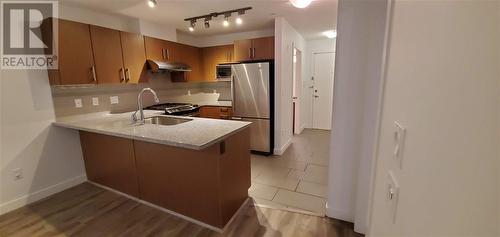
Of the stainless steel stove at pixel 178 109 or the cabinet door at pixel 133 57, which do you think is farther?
the stainless steel stove at pixel 178 109

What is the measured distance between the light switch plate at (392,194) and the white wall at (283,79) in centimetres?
282

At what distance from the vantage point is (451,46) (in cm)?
44

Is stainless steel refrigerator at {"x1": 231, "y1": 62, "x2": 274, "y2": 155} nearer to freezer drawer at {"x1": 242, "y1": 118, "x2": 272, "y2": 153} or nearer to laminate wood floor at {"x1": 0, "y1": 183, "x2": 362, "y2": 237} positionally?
freezer drawer at {"x1": 242, "y1": 118, "x2": 272, "y2": 153}

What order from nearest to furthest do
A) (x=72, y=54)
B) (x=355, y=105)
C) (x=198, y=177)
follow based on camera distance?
(x=355, y=105) < (x=198, y=177) < (x=72, y=54)

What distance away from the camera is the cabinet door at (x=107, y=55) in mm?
2633

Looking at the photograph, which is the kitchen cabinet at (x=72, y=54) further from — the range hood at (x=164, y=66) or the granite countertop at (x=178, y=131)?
the range hood at (x=164, y=66)

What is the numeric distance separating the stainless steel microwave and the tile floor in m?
1.59

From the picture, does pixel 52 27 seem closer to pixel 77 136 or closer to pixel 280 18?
pixel 77 136

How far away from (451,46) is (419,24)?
210 mm

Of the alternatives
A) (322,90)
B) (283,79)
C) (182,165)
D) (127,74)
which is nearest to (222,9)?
(283,79)

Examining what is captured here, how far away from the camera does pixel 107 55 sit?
276 centimetres

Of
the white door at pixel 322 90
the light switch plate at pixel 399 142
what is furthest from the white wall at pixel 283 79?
the light switch plate at pixel 399 142

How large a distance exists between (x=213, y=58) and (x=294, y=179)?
2893mm

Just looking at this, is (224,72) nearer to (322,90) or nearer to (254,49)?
(254,49)
